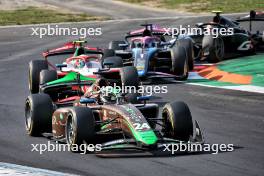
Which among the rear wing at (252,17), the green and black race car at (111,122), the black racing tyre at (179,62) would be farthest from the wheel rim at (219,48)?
the green and black race car at (111,122)

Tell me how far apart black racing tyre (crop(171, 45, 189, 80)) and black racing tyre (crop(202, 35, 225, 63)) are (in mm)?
3735

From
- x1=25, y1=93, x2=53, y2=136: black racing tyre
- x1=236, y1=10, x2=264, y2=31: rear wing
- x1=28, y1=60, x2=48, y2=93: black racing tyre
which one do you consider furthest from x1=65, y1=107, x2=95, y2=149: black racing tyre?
x1=236, y1=10, x2=264, y2=31: rear wing

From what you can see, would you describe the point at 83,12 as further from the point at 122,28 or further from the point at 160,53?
the point at 160,53

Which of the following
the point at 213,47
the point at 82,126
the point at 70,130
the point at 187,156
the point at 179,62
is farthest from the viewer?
the point at 213,47

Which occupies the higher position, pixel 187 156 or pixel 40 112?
pixel 40 112

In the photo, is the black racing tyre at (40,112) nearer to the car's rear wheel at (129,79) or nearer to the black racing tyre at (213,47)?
the car's rear wheel at (129,79)

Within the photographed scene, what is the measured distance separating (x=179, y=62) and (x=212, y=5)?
25.2 meters

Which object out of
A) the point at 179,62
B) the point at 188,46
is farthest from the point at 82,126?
the point at 188,46

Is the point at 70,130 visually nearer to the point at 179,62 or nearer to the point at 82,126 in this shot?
the point at 82,126

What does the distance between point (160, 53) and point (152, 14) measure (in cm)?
2255

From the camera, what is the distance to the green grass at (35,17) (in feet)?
149

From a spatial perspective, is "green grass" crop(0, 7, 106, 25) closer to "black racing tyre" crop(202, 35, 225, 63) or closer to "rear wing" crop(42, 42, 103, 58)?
"black racing tyre" crop(202, 35, 225, 63)

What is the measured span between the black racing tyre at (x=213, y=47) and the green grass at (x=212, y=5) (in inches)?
695

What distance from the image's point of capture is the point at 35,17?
46781mm
